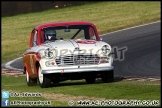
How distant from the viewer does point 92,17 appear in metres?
34.1

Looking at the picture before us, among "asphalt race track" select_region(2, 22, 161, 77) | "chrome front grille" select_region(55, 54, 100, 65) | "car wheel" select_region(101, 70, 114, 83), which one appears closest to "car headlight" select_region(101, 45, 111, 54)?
"chrome front grille" select_region(55, 54, 100, 65)

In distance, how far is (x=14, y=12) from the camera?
34656 millimetres

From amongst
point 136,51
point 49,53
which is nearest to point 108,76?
point 49,53

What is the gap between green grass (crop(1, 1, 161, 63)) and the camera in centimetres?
2995

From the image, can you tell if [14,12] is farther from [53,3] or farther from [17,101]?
[17,101]

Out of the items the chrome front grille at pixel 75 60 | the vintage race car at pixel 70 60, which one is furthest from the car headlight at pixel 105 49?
the chrome front grille at pixel 75 60

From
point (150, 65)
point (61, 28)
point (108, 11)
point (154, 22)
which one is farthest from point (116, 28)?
point (61, 28)

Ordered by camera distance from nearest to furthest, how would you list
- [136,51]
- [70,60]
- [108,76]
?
[70,60], [108,76], [136,51]

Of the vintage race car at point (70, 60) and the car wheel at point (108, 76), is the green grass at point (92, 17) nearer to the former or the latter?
the vintage race car at point (70, 60)

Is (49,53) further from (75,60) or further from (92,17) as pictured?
(92,17)

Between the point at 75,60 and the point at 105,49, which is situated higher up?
the point at 105,49

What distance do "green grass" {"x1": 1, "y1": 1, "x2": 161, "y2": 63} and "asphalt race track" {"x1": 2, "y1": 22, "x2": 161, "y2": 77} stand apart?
266 centimetres

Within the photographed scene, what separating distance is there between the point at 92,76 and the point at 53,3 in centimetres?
2213

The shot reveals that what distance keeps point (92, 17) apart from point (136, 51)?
13.3m
